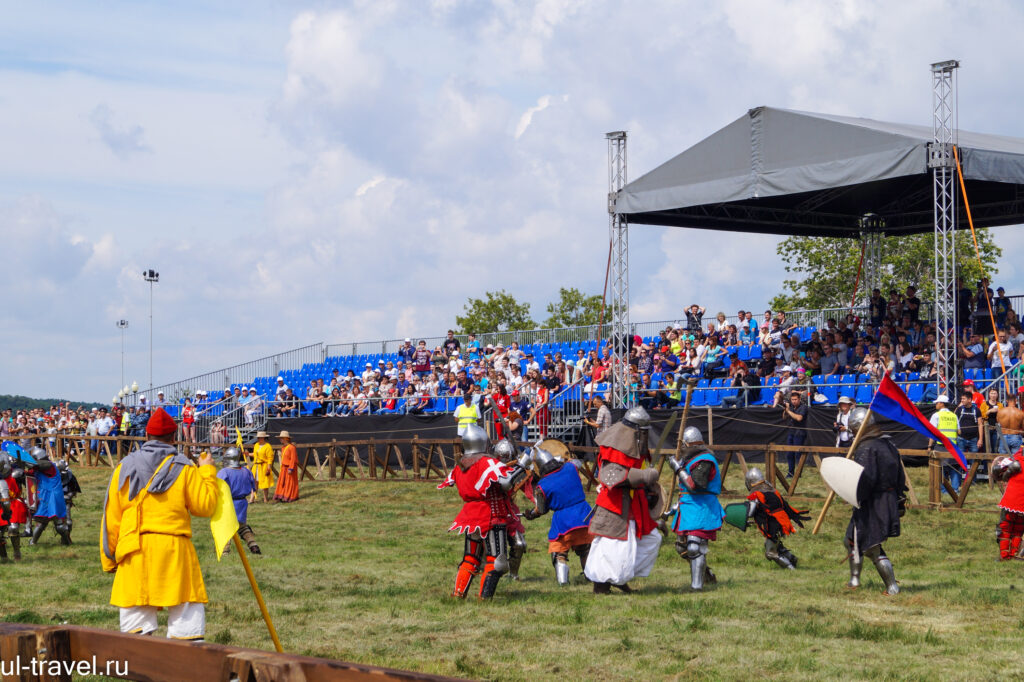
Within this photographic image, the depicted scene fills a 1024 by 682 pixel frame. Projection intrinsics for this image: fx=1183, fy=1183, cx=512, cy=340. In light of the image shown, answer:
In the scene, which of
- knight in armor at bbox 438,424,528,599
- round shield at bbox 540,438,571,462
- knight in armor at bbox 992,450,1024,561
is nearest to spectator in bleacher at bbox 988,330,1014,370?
knight in armor at bbox 992,450,1024,561

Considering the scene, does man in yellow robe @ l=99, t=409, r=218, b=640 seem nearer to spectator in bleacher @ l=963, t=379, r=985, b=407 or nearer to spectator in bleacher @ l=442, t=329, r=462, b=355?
spectator in bleacher @ l=963, t=379, r=985, b=407

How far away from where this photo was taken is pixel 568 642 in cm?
859

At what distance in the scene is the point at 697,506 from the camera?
11430 millimetres

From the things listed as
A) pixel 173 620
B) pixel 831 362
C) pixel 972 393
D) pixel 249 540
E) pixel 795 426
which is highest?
pixel 831 362

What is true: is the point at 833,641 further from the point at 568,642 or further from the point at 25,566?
the point at 25,566

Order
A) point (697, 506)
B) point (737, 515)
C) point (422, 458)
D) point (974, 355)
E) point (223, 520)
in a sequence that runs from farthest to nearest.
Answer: point (422, 458) → point (974, 355) → point (737, 515) → point (697, 506) → point (223, 520)

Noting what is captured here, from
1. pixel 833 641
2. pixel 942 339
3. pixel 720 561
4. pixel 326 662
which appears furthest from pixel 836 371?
pixel 326 662

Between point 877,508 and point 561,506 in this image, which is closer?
point 877,508

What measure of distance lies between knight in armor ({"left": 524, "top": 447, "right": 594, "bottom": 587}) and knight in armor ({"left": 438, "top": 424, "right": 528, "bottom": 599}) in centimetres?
87

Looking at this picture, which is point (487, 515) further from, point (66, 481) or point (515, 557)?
point (66, 481)

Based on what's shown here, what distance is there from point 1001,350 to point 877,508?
10557 mm

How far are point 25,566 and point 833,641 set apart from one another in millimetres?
9231

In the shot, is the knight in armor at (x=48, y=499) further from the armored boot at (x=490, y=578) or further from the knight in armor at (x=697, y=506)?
the knight in armor at (x=697, y=506)

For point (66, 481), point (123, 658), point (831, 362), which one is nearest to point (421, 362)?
point (831, 362)
